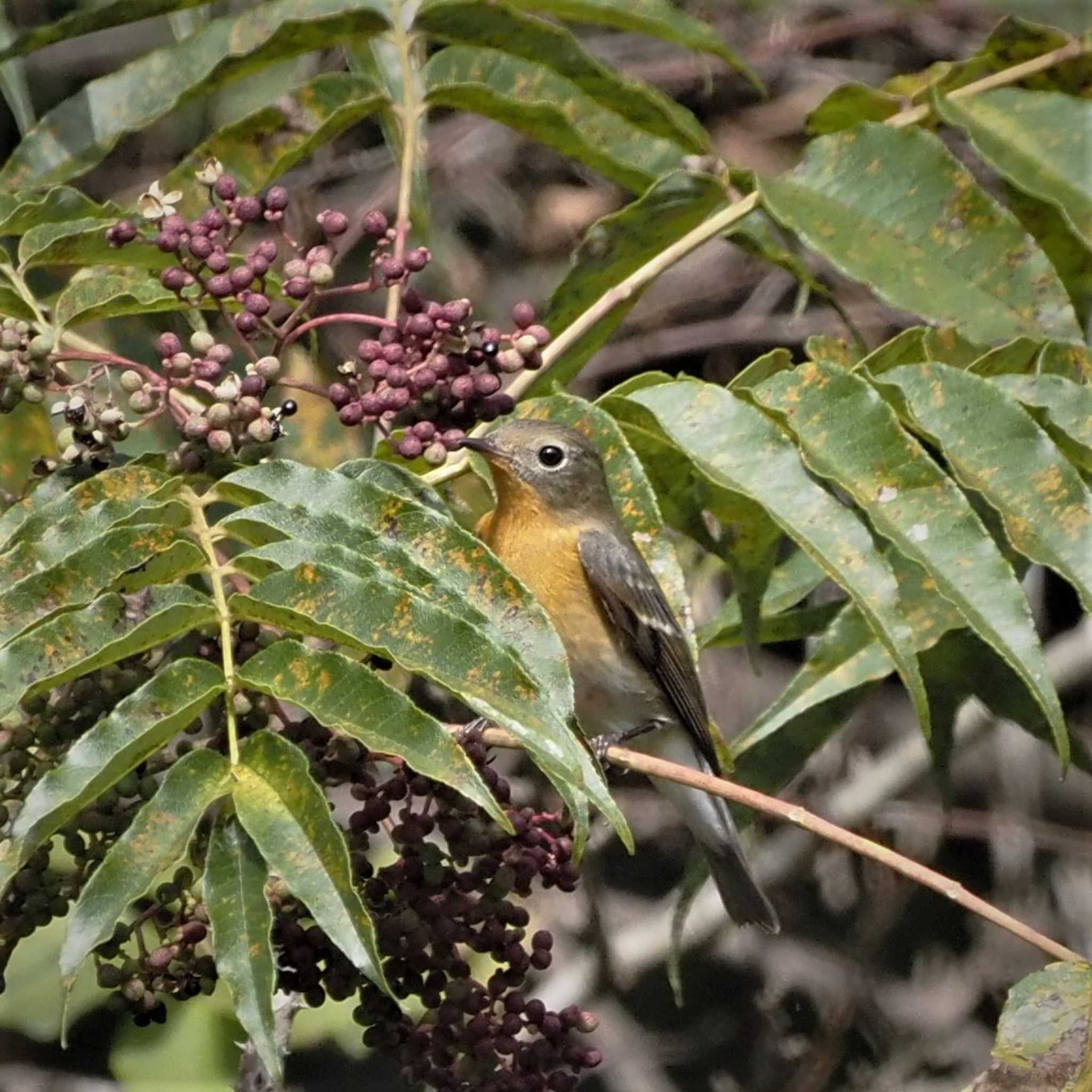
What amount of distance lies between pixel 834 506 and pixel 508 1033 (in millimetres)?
877

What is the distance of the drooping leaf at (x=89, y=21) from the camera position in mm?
2850

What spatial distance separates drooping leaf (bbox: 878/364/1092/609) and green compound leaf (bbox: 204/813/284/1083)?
3.74 feet

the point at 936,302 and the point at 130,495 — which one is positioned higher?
the point at 936,302

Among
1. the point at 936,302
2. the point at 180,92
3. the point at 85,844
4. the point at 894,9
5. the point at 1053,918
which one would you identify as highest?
the point at 894,9

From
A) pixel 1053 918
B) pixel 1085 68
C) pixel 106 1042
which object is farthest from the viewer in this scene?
pixel 1053 918

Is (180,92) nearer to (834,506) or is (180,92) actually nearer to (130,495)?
(130,495)

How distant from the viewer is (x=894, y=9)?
548 cm

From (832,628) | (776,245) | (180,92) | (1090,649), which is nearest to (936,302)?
(776,245)

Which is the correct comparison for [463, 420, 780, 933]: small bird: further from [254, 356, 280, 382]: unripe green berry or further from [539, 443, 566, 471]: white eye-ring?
[254, 356, 280, 382]: unripe green berry

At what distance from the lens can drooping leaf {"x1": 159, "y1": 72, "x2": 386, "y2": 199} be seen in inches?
117

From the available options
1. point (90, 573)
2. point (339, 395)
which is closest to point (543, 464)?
point (339, 395)

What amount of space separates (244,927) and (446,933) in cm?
59

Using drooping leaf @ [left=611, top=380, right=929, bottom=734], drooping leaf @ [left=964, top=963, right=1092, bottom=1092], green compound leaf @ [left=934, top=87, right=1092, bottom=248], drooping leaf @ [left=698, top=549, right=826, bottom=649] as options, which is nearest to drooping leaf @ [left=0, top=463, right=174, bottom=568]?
drooping leaf @ [left=611, top=380, right=929, bottom=734]

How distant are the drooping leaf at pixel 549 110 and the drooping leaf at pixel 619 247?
107 mm
